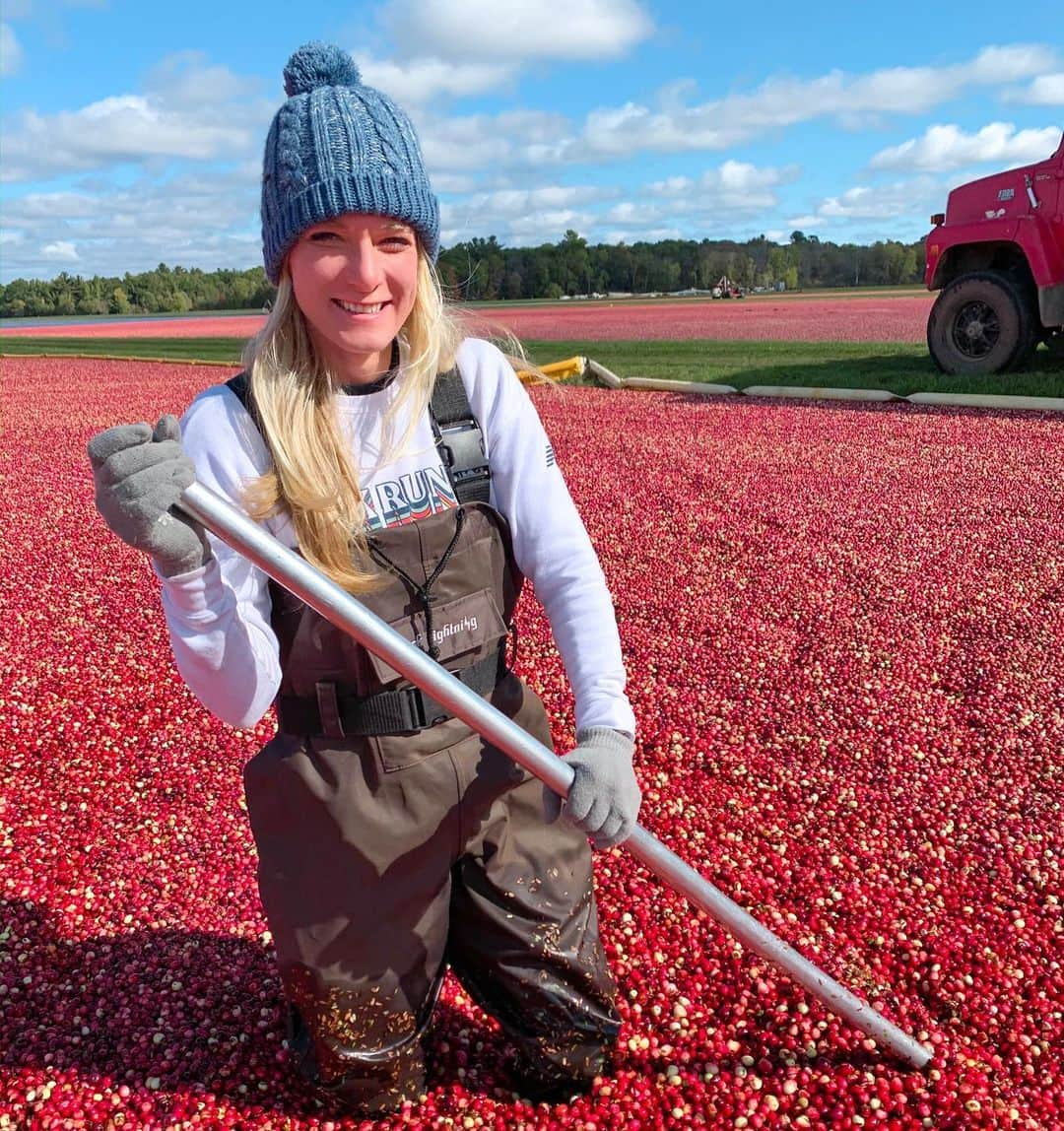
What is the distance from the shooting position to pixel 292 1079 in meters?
2.73

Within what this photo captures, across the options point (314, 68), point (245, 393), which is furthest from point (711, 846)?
point (314, 68)

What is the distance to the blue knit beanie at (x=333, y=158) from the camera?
6.78 ft

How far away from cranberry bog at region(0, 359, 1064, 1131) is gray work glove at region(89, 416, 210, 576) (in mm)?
1782

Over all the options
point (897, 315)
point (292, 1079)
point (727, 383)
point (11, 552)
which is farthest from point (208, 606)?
point (897, 315)

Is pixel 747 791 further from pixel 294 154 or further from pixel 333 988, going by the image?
pixel 294 154

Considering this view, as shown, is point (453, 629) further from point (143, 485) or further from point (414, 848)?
point (143, 485)

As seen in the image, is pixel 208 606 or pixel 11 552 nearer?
pixel 208 606

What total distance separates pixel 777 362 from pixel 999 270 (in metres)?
5.14

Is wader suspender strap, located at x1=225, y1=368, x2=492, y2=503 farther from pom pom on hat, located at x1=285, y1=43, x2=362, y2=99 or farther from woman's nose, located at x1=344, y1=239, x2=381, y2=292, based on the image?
pom pom on hat, located at x1=285, y1=43, x2=362, y2=99

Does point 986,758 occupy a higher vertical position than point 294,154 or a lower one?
lower

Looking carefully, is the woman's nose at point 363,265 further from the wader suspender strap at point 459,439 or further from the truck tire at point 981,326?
the truck tire at point 981,326

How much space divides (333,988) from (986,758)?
3.07 metres

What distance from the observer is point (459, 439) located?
7.45 ft

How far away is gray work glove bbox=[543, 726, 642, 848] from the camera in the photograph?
2080mm
